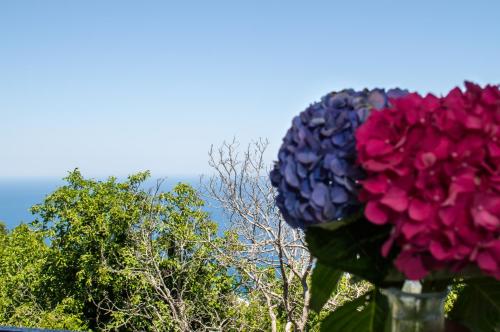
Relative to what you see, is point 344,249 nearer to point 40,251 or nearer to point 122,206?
point 122,206

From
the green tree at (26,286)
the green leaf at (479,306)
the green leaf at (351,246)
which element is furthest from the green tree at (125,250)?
the green leaf at (351,246)

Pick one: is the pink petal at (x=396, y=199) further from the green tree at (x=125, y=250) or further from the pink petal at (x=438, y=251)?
the green tree at (x=125, y=250)

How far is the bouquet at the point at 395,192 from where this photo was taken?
2.01 ft

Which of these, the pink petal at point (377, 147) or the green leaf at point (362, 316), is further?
the green leaf at point (362, 316)

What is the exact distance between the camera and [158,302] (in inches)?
332

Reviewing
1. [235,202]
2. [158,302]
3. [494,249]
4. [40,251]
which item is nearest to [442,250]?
[494,249]

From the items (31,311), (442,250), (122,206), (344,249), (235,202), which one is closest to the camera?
(442,250)

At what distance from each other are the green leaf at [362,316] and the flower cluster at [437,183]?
0.14m

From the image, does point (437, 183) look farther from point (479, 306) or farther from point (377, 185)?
point (479, 306)

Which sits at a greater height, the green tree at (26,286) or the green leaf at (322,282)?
the green tree at (26,286)

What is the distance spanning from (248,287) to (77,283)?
309 centimetres

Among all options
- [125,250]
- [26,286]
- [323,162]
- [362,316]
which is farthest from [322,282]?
[26,286]

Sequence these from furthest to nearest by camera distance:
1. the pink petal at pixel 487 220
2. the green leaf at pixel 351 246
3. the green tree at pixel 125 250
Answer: the green tree at pixel 125 250
the green leaf at pixel 351 246
the pink petal at pixel 487 220

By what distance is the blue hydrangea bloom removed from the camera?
70cm
